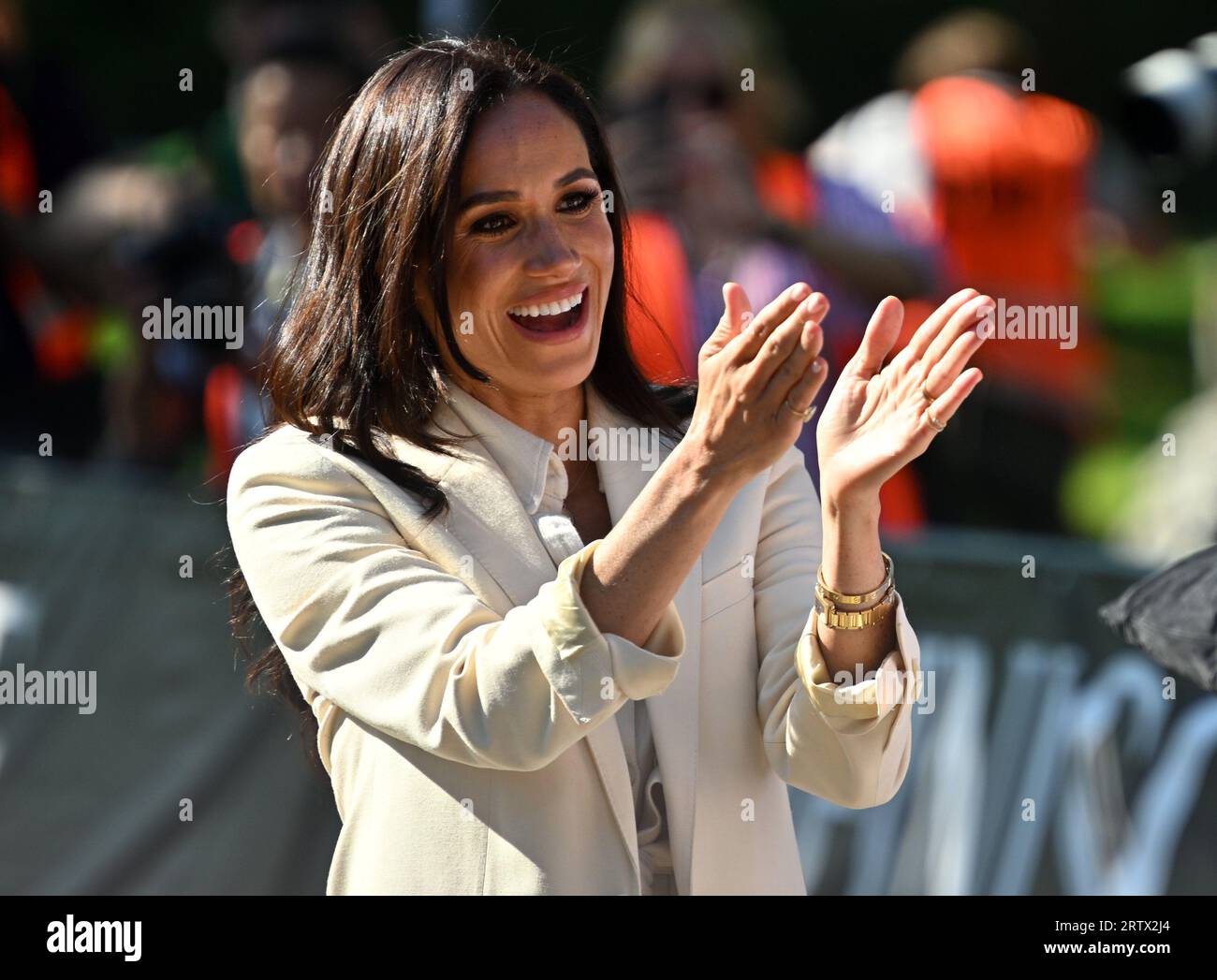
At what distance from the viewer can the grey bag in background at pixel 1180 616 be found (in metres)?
2.31

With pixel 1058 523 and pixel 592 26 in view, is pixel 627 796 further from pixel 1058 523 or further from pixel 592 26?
pixel 592 26

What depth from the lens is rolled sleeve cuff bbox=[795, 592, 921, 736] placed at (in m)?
2.25

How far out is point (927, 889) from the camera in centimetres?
477

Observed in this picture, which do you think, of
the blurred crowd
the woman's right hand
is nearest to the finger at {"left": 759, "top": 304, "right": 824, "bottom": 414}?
the woman's right hand

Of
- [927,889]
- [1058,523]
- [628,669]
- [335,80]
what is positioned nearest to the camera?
[628,669]

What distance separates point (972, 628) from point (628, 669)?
2.98 metres

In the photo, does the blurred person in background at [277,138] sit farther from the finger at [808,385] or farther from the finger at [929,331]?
the finger at [808,385]

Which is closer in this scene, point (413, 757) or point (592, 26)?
point (413, 757)

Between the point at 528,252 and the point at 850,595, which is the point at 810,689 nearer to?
the point at 850,595

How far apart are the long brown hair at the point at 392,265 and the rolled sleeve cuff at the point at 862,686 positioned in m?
0.46

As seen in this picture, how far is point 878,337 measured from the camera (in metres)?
2.28

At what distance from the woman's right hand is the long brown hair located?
44 cm

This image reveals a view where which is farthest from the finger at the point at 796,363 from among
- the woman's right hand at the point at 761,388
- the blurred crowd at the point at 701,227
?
the blurred crowd at the point at 701,227
